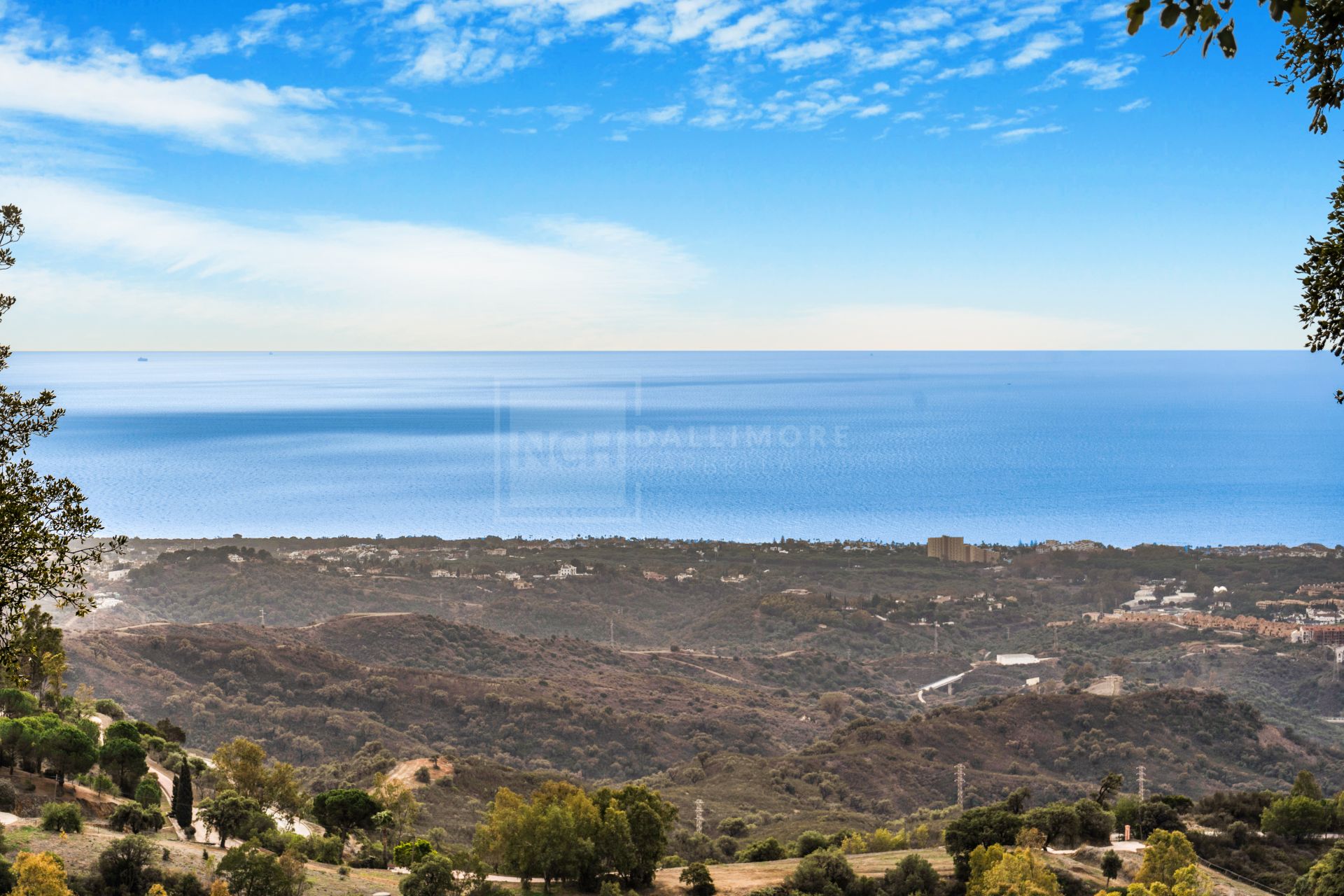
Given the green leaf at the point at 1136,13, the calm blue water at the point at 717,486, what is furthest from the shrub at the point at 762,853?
the calm blue water at the point at 717,486

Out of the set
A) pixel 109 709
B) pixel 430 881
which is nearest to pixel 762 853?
pixel 430 881

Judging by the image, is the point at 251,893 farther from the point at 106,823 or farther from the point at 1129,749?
the point at 1129,749

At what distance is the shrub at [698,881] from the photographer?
25.0m

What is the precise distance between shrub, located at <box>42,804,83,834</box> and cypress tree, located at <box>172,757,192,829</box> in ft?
17.3

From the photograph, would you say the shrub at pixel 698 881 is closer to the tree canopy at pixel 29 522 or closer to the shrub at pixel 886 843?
the shrub at pixel 886 843

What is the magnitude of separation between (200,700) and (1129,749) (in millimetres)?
47867

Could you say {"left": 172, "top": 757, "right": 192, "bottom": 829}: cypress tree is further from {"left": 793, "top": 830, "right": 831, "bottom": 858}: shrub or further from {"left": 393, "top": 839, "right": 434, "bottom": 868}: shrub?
{"left": 793, "top": 830, "right": 831, "bottom": 858}: shrub

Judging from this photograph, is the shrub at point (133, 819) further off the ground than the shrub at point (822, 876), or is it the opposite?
the shrub at point (133, 819)

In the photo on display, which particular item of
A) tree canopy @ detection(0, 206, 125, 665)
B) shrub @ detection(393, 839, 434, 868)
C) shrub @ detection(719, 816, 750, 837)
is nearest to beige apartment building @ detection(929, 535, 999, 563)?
shrub @ detection(719, 816, 750, 837)

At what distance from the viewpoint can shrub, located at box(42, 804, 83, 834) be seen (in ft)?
74.1

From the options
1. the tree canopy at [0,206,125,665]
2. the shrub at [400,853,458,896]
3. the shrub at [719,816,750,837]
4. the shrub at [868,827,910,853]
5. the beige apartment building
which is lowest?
the shrub at [719,816,750,837]

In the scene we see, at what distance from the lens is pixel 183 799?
93.1 feet

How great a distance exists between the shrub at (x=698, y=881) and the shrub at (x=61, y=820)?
14.6m

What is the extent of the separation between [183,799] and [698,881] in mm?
15175
